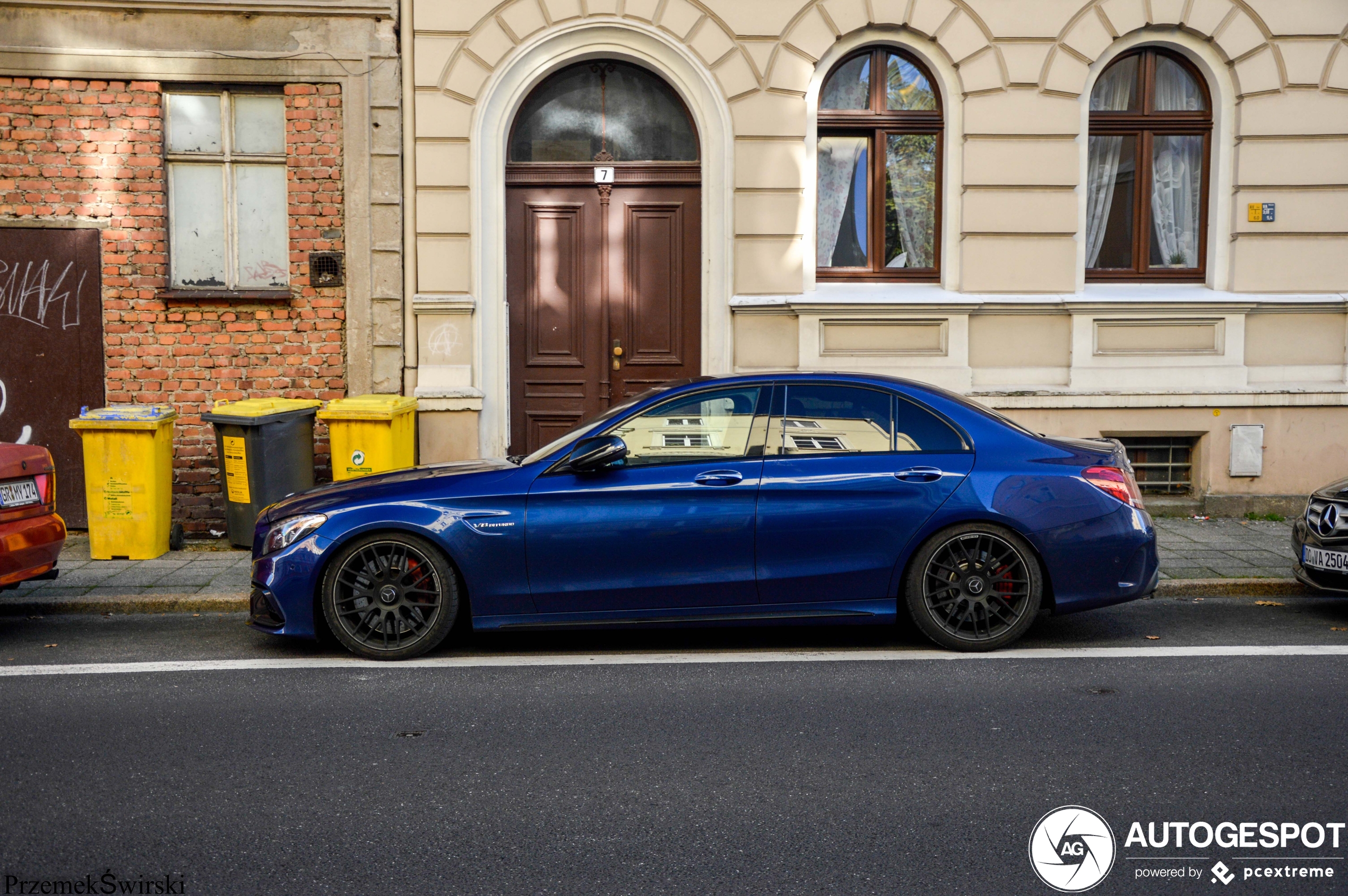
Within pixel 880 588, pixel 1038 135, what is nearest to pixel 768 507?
pixel 880 588

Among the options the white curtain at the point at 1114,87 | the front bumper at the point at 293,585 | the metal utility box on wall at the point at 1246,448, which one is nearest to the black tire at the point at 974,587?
the front bumper at the point at 293,585

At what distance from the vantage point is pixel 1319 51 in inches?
413

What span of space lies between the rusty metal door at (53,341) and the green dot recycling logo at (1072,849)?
906 cm

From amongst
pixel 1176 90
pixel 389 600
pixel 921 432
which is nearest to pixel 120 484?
pixel 389 600

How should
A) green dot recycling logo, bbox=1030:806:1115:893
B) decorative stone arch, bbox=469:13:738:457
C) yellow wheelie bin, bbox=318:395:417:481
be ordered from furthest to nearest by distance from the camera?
1. decorative stone arch, bbox=469:13:738:457
2. yellow wheelie bin, bbox=318:395:417:481
3. green dot recycling logo, bbox=1030:806:1115:893

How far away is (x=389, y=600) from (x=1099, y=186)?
8.24 metres

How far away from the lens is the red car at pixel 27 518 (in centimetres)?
610

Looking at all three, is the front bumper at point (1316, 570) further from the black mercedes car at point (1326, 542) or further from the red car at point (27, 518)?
the red car at point (27, 518)

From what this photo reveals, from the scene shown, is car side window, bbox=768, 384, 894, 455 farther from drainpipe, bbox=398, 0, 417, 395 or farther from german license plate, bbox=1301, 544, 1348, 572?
drainpipe, bbox=398, 0, 417, 395

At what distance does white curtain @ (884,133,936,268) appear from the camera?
10.9m

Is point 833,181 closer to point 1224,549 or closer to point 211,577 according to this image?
point 1224,549

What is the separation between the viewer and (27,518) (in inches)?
247

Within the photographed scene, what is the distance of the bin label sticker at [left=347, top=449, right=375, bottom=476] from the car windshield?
135 inches

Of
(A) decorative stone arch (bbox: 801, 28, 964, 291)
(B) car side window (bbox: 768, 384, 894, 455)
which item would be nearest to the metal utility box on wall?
(A) decorative stone arch (bbox: 801, 28, 964, 291)
